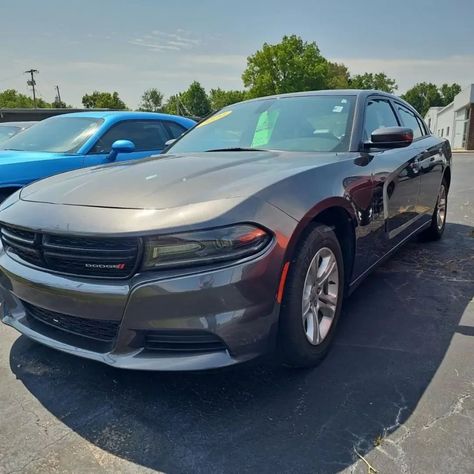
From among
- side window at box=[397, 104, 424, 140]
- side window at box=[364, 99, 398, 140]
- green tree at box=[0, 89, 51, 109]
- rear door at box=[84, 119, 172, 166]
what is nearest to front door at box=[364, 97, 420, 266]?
side window at box=[364, 99, 398, 140]

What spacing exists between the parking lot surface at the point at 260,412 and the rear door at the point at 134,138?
248 cm

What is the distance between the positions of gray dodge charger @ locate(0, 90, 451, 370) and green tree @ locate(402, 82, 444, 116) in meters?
94.2

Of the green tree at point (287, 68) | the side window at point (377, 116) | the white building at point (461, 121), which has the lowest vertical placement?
the white building at point (461, 121)

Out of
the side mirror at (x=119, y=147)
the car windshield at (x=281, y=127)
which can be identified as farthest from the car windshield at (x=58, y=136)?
Answer: the car windshield at (x=281, y=127)

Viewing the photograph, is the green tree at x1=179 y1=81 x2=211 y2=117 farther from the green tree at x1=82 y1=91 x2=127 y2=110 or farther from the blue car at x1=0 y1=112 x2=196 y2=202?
the blue car at x1=0 y1=112 x2=196 y2=202

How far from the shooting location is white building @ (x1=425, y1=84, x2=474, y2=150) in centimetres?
3375

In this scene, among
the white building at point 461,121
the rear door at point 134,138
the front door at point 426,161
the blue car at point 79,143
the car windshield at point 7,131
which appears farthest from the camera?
the white building at point 461,121

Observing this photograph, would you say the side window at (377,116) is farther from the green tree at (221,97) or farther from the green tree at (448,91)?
the green tree at (448,91)

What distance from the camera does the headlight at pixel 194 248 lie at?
191 centimetres

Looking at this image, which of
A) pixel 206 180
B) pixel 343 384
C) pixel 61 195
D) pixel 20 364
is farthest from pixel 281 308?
pixel 20 364

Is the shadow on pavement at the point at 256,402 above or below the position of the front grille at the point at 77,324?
below

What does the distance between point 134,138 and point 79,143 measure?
783mm

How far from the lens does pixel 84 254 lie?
79.2 inches

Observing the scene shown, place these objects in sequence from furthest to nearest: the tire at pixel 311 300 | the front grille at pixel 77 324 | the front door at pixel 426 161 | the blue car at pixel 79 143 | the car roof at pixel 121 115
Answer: the car roof at pixel 121 115 → the blue car at pixel 79 143 → the front door at pixel 426 161 → the tire at pixel 311 300 → the front grille at pixel 77 324
